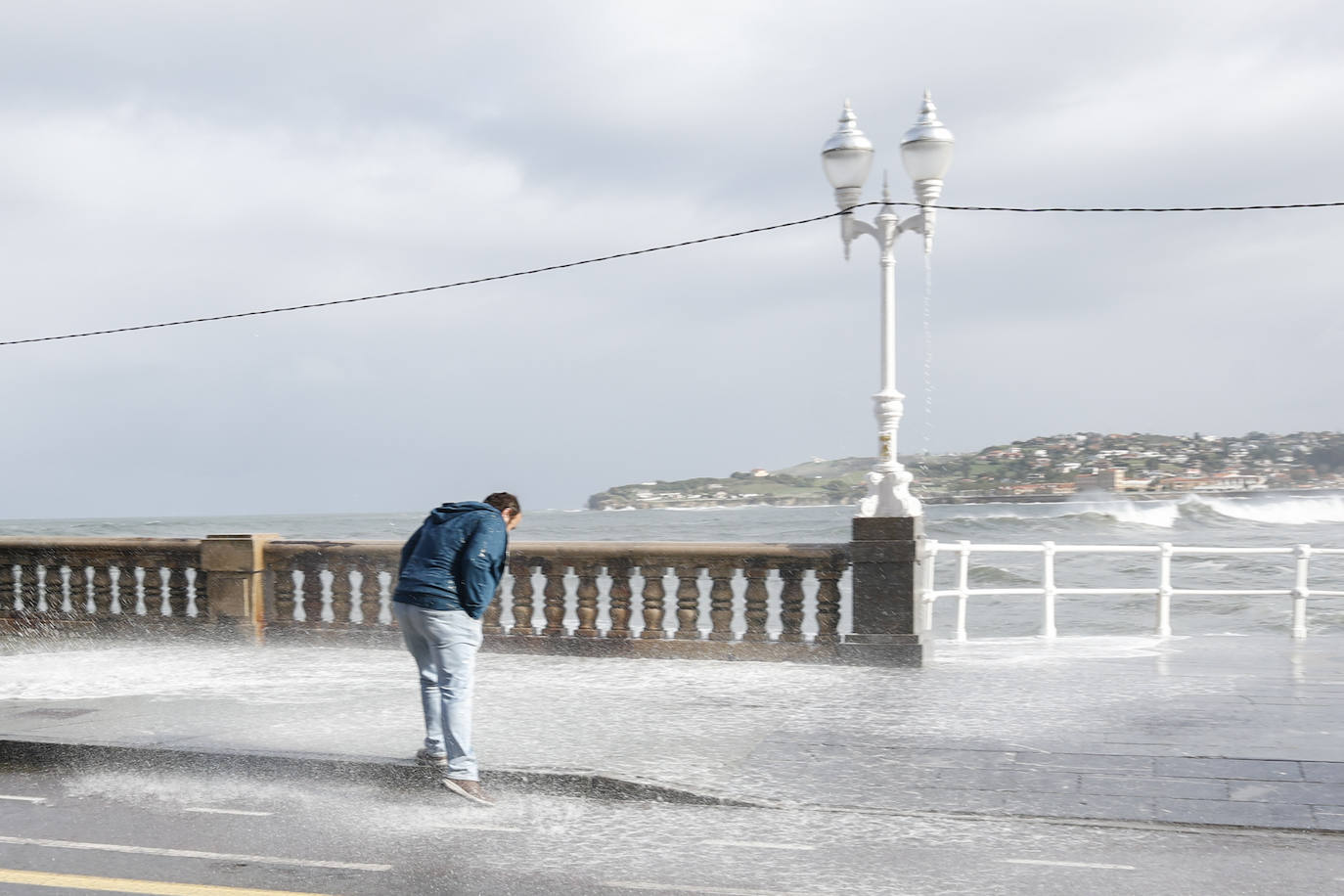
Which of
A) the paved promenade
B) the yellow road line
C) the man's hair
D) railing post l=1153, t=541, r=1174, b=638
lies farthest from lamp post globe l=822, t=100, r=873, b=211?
the yellow road line

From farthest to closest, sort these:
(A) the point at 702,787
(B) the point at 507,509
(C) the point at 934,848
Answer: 1. (B) the point at 507,509
2. (A) the point at 702,787
3. (C) the point at 934,848

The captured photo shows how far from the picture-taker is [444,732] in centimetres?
682

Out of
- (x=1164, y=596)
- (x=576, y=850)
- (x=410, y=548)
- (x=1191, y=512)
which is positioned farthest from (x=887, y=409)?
(x=1191, y=512)

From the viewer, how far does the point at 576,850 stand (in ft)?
18.8

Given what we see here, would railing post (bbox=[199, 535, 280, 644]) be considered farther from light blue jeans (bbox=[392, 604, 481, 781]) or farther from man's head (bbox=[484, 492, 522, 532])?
man's head (bbox=[484, 492, 522, 532])

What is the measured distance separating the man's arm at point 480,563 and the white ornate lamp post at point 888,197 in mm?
5446

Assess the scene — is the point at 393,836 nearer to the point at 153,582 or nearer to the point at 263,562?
the point at 263,562

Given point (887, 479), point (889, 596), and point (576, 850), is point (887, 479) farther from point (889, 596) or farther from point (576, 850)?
point (576, 850)

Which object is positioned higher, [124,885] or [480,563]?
[480,563]

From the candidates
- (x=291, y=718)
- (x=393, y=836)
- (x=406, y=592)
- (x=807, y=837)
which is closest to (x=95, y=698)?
(x=291, y=718)

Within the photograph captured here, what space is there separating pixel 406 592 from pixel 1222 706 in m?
5.75

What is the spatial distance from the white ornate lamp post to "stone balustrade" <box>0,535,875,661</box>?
147 centimetres

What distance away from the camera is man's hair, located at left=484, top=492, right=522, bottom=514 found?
282 inches

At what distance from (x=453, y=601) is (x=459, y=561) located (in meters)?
0.21
